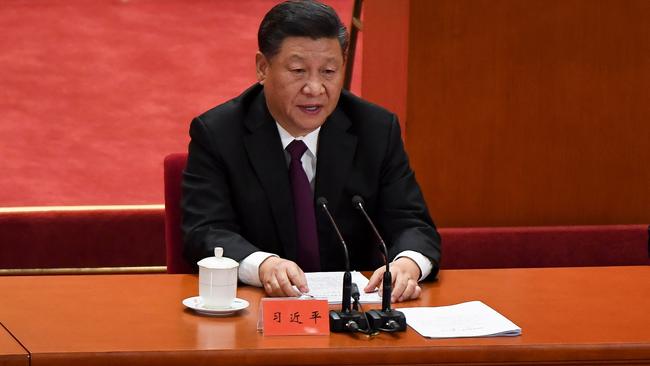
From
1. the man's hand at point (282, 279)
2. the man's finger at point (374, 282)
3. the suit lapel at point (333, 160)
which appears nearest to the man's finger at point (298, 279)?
the man's hand at point (282, 279)

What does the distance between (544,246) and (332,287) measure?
111 cm

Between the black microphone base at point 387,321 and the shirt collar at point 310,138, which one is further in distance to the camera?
the shirt collar at point 310,138

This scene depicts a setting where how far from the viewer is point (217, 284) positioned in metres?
1.83

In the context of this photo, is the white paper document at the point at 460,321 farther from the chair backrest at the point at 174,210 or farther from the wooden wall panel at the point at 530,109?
the wooden wall panel at the point at 530,109

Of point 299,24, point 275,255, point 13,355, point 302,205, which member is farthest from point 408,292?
point 13,355

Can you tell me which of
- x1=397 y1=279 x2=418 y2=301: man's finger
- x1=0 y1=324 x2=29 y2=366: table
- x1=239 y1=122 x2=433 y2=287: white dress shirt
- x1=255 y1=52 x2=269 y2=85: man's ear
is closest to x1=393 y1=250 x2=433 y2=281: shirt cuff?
x1=239 y1=122 x2=433 y2=287: white dress shirt

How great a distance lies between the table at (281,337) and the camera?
5.40 ft

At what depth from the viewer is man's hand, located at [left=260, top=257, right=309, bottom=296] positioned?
194 cm

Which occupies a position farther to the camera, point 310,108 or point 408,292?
point 310,108

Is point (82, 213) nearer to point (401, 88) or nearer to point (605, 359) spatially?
point (401, 88)

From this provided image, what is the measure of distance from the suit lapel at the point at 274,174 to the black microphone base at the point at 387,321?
0.55 metres

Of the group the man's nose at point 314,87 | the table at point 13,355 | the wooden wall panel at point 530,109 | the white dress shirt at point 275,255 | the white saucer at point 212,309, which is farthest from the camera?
the wooden wall panel at point 530,109

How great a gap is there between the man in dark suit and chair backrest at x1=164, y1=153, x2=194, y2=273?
6cm

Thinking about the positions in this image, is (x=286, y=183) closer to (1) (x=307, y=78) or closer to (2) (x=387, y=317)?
(1) (x=307, y=78)
